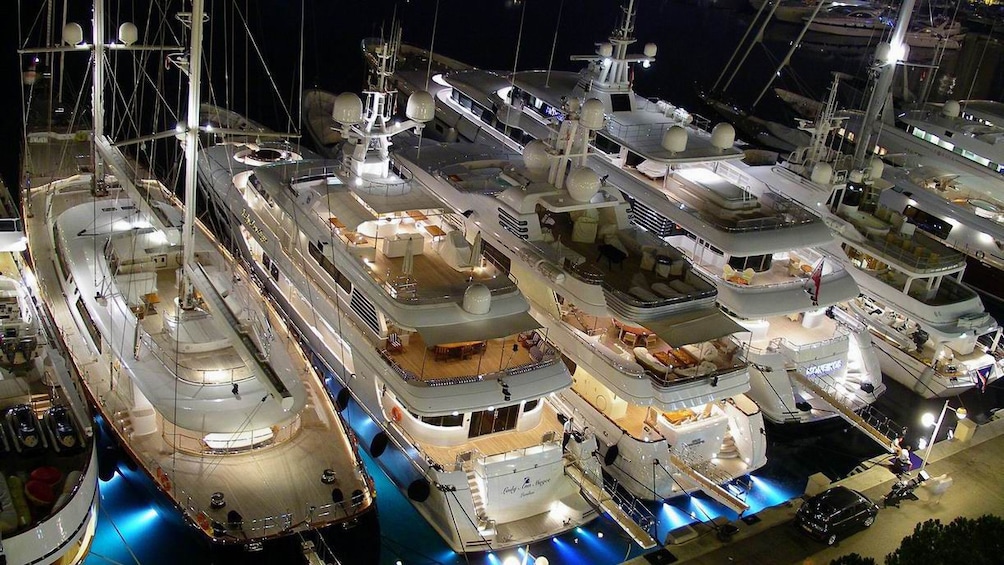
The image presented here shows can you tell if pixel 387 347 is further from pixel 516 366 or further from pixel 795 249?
pixel 795 249

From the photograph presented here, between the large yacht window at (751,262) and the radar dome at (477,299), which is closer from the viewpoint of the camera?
the radar dome at (477,299)

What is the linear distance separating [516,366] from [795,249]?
8.38 metres

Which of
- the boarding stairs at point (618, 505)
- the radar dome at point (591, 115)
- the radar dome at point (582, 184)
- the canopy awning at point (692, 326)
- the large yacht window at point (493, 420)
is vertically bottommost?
the boarding stairs at point (618, 505)

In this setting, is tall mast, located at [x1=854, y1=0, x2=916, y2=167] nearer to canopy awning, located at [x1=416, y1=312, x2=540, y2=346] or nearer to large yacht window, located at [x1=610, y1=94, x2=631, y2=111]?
large yacht window, located at [x1=610, y1=94, x2=631, y2=111]

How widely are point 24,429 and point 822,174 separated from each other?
64.8 feet

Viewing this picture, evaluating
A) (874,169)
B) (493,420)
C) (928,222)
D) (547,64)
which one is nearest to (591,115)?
(493,420)

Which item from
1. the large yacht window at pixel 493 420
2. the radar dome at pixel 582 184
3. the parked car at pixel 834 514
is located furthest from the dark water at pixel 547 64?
the radar dome at pixel 582 184

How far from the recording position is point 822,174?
25.0m

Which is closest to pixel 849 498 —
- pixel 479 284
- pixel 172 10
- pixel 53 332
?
pixel 479 284

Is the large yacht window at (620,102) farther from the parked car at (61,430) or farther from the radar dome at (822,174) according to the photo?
the parked car at (61,430)

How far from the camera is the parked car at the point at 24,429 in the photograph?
14.0 m

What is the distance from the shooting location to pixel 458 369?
58.0 feet

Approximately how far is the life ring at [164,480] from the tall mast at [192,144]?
334cm

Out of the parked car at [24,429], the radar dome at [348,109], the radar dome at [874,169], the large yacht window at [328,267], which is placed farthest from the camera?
the radar dome at [874,169]
